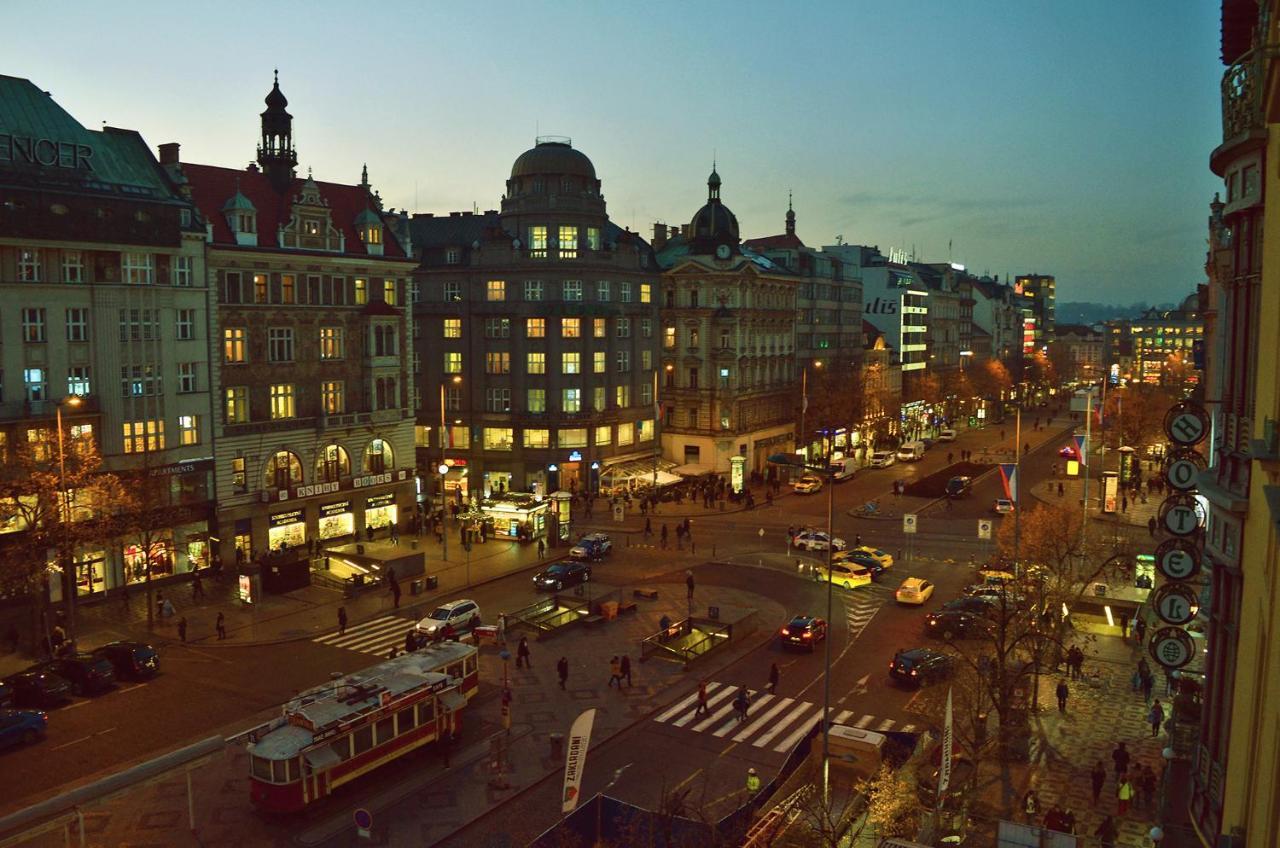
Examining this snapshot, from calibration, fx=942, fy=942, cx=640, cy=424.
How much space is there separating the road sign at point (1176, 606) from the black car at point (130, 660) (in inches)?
1429

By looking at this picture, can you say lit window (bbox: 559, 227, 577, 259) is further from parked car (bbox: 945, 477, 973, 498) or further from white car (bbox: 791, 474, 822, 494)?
parked car (bbox: 945, 477, 973, 498)

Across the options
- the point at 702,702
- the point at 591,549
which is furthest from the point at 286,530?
the point at 702,702

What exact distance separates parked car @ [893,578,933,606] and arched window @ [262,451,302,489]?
36.0 meters

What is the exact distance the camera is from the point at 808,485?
81750mm

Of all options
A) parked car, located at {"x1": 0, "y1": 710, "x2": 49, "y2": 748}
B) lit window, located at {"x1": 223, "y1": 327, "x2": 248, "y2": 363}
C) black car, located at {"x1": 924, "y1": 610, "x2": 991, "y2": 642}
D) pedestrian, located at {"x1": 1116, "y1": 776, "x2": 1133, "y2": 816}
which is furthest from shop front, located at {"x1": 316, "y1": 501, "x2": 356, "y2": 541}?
pedestrian, located at {"x1": 1116, "y1": 776, "x2": 1133, "y2": 816}

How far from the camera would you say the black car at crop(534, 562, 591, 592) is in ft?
166

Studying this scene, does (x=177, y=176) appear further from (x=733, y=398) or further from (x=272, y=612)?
(x=733, y=398)

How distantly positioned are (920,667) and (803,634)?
19.7ft

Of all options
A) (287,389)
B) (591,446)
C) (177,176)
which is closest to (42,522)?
(287,389)

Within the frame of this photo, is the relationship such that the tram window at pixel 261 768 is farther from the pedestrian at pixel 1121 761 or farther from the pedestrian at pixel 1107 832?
the pedestrian at pixel 1121 761

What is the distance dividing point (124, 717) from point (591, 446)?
152 ft

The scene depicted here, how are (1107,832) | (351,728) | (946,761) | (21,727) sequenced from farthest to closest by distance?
(21,727) < (351,728) < (1107,832) < (946,761)

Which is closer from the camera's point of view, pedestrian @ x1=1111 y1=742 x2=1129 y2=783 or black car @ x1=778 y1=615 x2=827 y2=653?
pedestrian @ x1=1111 y1=742 x2=1129 y2=783

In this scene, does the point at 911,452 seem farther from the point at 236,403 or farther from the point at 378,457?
the point at 236,403
